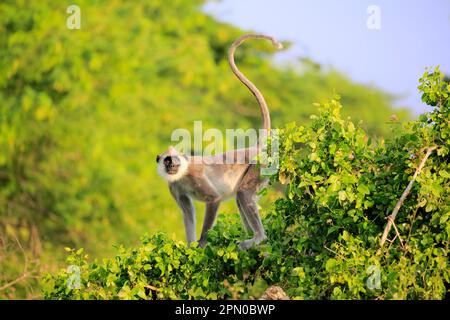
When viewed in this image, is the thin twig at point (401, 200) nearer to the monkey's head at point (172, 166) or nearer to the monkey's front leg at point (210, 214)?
the monkey's front leg at point (210, 214)

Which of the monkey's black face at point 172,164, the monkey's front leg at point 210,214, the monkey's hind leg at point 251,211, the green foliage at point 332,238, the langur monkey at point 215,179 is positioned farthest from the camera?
the monkey's black face at point 172,164

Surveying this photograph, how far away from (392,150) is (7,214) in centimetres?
970

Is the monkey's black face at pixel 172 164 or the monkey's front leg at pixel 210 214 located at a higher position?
the monkey's black face at pixel 172 164

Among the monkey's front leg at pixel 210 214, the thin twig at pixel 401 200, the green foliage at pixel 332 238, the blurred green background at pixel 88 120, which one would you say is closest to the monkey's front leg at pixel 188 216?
the monkey's front leg at pixel 210 214

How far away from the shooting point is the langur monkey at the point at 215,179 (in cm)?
556

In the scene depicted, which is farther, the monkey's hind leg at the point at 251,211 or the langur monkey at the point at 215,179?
the langur monkey at the point at 215,179

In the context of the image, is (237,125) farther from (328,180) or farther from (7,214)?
(328,180)

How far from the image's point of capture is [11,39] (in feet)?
42.5

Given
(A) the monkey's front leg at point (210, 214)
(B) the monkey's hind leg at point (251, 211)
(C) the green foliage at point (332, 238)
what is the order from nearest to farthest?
(C) the green foliage at point (332, 238)
(B) the monkey's hind leg at point (251, 211)
(A) the monkey's front leg at point (210, 214)

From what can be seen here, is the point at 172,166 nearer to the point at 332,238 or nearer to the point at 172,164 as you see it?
the point at 172,164

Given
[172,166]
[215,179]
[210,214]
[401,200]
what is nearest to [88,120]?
[172,166]

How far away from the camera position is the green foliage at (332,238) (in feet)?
13.5

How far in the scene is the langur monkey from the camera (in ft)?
18.2

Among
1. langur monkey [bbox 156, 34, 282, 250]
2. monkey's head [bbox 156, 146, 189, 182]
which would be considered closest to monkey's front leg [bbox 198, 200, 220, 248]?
langur monkey [bbox 156, 34, 282, 250]
